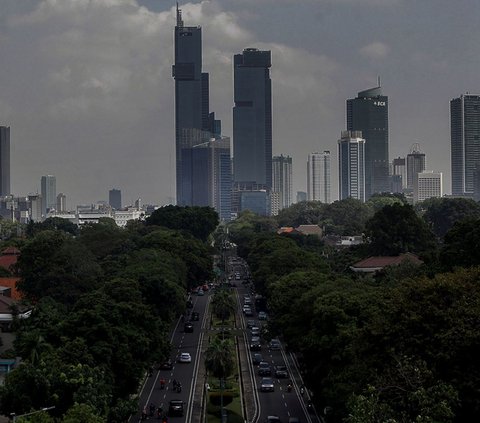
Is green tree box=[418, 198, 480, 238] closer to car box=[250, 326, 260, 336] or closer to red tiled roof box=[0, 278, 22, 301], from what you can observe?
car box=[250, 326, 260, 336]

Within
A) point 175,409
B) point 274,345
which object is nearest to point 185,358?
point 274,345

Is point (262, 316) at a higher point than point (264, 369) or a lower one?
higher

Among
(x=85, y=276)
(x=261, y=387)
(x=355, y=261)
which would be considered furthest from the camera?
(x=355, y=261)

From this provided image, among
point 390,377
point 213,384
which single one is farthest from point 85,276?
point 390,377

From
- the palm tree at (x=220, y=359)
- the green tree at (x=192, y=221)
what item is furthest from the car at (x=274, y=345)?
the green tree at (x=192, y=221)

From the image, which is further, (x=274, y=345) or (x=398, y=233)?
(x=398, y=233)

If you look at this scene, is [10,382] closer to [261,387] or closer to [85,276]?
[261,387]

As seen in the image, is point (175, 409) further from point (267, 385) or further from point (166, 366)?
point (166, 366)
